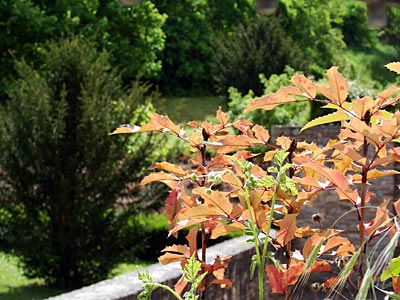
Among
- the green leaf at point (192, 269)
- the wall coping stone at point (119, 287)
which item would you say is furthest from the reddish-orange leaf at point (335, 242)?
the wall coping stone at point (119, 287)

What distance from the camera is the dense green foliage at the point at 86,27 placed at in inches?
779

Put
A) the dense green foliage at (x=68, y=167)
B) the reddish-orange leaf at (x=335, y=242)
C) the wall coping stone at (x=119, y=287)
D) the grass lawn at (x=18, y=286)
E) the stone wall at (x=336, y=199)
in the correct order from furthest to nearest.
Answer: the grass lawn at (x=18, y=286) < the dense green foliage at (x=68, y=167) < the stone wall at (x=336, y=199) < the wall coping stone at (x=119, y=287) < the reddish-orange leaf at (x=335, y=242)

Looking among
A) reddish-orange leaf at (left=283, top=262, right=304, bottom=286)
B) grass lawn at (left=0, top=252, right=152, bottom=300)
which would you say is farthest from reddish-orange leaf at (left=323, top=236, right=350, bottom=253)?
grass lawn at (left=0, top=252, right=152, bottom=300)

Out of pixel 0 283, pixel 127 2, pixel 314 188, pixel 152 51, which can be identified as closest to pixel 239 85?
pixel 152 51

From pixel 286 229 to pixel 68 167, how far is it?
5.98m

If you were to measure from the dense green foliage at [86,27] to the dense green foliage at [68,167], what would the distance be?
11.1m

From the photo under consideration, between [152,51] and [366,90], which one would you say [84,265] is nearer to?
[366,90]

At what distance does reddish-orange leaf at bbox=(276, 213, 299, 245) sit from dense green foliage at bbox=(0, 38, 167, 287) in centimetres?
575

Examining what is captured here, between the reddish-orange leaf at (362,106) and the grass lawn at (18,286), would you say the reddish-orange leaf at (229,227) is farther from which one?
the grass lawn at (18,286)

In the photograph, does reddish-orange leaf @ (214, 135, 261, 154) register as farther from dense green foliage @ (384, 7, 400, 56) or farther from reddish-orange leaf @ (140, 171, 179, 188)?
dense green foliage @ (384, 7, 400, 56)

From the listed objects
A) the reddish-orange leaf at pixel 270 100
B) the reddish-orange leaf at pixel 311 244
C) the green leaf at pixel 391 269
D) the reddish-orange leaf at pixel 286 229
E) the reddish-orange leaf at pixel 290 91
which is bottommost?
the reddish-orange leaf at pixel 311 244

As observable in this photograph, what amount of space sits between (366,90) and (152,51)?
13.9 meters

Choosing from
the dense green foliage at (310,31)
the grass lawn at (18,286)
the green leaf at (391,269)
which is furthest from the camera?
the dense green foliage at (310,31)

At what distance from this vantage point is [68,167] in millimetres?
7477
